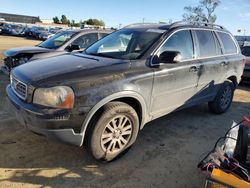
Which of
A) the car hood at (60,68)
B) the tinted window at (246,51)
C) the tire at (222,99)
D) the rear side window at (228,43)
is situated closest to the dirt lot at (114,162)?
the car hood at (60,68)

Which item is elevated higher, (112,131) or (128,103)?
(128,103)

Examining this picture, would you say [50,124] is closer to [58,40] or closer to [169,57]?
[169,57]

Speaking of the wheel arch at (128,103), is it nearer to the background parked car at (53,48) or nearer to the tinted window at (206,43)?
→ the tinted window at (206,43)

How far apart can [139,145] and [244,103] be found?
4.13 m

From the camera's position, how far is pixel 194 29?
16.7ft

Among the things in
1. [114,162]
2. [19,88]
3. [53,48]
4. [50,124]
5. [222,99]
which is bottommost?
[114,162]

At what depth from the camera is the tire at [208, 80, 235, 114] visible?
5891mm

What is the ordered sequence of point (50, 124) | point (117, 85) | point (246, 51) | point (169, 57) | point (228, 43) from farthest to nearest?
point (246, 51), point (228, 43), point (169, 57), point (117, 85), point (50, 124)

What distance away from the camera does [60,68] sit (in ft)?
12.2

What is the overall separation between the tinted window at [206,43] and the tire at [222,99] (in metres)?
0.82

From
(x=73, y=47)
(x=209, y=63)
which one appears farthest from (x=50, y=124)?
(x=73, y=47)

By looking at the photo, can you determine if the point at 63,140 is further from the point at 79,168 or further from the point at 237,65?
the point at 237,65

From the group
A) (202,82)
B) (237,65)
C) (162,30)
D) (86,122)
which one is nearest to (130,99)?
(86,122)

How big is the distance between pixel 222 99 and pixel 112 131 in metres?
3.24
